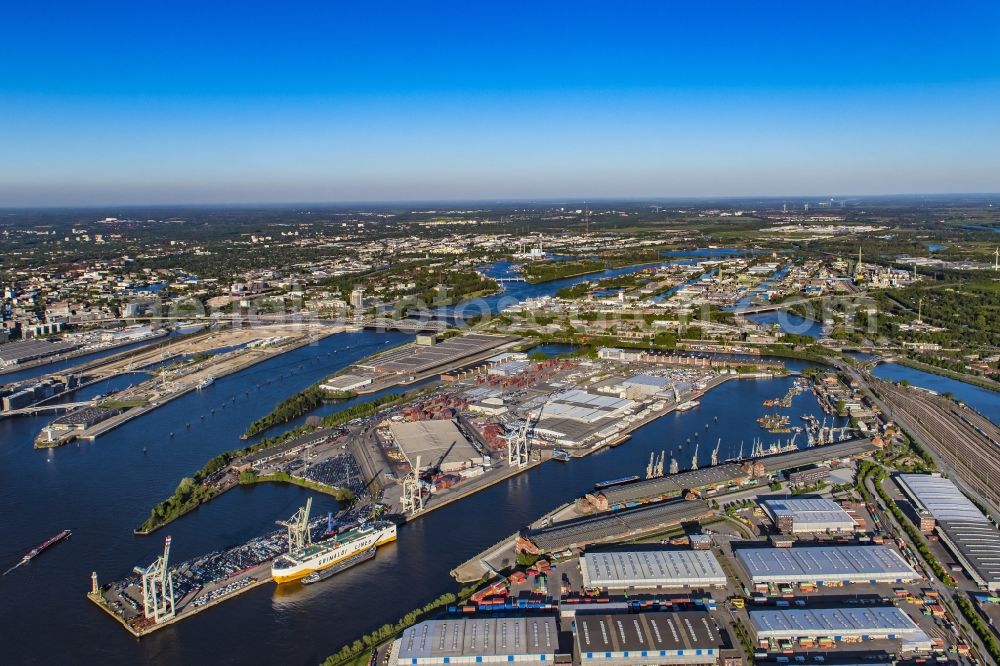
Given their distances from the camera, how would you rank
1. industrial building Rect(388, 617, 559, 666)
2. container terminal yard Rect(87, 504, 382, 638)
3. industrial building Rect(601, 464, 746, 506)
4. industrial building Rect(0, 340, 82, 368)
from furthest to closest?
industrial building Rect(0, 340, 82, 368) < industrial building Rect(601, 464, 746, 506) < container terminal yard Rect(87, 504, 382, 638) < industrial building Rect(388, 617, 559, 666)

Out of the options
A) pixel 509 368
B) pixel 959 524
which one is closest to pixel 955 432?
pixel 959 524

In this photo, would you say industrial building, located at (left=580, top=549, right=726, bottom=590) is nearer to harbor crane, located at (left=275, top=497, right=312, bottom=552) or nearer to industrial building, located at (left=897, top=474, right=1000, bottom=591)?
industrial building, located at (left=897, top=474, right=1000, bottom=591)

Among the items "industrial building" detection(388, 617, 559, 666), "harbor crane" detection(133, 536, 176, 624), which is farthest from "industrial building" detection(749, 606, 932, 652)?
"harbor crane" detection(133, 536, 176, 624)

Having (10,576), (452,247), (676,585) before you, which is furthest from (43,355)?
(452,247)

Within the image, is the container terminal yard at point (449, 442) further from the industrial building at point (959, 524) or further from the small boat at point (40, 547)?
the industrial building at point (959, 524)

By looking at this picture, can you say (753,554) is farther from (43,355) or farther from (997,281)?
(997,281)

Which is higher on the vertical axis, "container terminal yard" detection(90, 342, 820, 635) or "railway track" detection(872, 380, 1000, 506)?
"container terminal yard" detection(90, 342, 820, 635)
